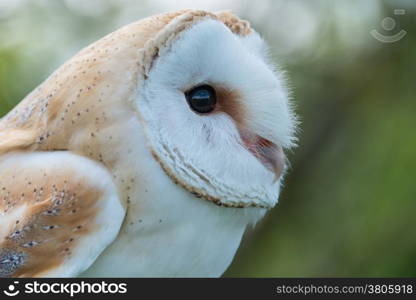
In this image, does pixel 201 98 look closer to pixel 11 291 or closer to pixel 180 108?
pixel 180 108

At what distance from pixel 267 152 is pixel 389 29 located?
319cm

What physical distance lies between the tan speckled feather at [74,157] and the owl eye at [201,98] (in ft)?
0.44

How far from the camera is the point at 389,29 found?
498 centimetres

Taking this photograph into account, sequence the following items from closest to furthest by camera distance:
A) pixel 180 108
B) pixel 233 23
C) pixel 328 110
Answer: pixel 180 108 → pixel 233 23 → pixel 328 110

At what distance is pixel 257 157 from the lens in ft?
6.58

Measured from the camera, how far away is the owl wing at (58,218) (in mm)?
1750

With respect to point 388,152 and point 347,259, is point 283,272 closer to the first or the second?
point 347,259

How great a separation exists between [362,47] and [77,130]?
3.46 m

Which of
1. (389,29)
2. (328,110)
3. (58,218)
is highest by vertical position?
(58,218)

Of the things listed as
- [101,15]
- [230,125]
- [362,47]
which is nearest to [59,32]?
[101,15]

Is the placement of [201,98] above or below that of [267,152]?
above
